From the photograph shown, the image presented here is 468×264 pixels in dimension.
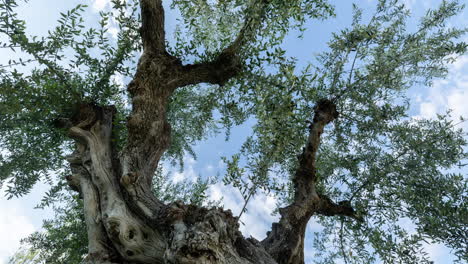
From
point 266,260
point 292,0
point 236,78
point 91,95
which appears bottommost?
point 266,260

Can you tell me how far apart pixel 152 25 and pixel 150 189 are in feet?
10.6

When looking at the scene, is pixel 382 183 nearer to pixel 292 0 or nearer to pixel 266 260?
pixel 266 260

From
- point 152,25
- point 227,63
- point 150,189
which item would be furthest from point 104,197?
point 227,63

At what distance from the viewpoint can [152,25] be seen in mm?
5477

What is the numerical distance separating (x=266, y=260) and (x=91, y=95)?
4.36m

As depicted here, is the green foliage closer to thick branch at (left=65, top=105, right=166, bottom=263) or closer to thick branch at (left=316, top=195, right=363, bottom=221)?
thick branch at (left=65, top=105, right=166, bottom=263)

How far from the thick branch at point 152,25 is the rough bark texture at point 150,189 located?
18 mm

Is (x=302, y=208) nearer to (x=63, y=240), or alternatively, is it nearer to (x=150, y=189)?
(x=150, y=189)

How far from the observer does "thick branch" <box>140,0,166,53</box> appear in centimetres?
540

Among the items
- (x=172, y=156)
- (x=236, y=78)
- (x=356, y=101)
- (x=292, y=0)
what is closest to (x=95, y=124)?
(x=236, y=78)

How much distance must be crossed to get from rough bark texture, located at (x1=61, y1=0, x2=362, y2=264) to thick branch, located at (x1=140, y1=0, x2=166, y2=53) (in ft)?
0.06

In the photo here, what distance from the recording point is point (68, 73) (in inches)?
206

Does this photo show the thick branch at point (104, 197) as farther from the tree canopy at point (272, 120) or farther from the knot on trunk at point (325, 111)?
the knot on trunk at point (325, 111)

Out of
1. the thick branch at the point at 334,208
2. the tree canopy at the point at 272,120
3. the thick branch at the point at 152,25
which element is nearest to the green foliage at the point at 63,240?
the tree canopy at the point at 272,120
